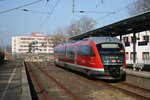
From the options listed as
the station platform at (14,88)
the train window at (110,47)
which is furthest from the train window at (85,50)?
the station platform at (14,88)

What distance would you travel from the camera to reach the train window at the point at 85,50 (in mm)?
13086

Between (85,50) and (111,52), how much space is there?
246 cm

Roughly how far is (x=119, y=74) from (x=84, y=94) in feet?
12.3

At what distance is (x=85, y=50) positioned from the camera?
14.3 meters

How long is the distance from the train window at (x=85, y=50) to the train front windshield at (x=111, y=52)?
0.68 m

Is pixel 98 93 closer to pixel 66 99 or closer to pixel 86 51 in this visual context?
pixel 66 99

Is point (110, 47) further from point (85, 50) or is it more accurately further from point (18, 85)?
point (18, 85)

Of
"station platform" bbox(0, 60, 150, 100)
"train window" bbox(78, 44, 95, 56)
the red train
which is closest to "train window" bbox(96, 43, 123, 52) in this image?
the red train

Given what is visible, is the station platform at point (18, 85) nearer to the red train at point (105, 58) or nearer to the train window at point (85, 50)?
the red train at point (105, 58)

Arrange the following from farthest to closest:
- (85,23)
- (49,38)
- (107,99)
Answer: (49,38), (85,23), (107,99)

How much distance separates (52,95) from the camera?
9.17 meters

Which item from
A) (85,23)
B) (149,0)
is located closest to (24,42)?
(85,23)

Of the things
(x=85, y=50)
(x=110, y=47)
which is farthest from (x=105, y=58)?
(x=85, y=50)

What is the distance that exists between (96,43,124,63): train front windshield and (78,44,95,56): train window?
682 mm
